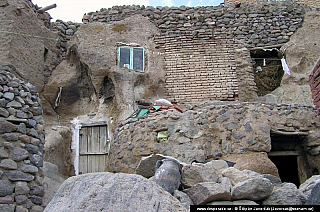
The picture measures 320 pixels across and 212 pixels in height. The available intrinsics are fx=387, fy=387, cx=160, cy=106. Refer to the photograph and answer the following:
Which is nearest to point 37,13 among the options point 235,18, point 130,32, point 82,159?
point 130,32

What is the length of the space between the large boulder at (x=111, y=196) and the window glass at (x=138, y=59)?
927cm

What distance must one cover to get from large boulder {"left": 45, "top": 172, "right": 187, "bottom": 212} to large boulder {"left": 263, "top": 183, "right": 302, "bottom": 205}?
1166mm

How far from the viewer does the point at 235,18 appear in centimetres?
1399

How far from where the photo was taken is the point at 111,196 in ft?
10.2

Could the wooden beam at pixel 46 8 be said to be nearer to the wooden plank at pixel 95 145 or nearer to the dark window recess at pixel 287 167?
the wooden plank at pixel 95 145

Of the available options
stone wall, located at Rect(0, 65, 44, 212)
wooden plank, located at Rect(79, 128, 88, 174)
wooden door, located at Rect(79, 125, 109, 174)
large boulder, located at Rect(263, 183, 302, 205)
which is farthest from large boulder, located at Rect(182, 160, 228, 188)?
wooden plank, located at Rect(79, 128, 88, 174)

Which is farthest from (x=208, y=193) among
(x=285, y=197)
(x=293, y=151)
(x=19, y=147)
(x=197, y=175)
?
(x=293, y=151)

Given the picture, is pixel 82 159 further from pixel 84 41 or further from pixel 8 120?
pixel 8 120

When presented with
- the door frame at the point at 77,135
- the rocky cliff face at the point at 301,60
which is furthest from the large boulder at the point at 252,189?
the rocky cliff face at the point at 301,60

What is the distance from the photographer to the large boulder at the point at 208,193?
12.0ft

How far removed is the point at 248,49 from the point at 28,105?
940 cm

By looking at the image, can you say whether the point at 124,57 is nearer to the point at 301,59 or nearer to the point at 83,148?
the point at 83,148

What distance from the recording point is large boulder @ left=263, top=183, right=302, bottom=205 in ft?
12.4

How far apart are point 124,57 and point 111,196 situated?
32.2 ft
